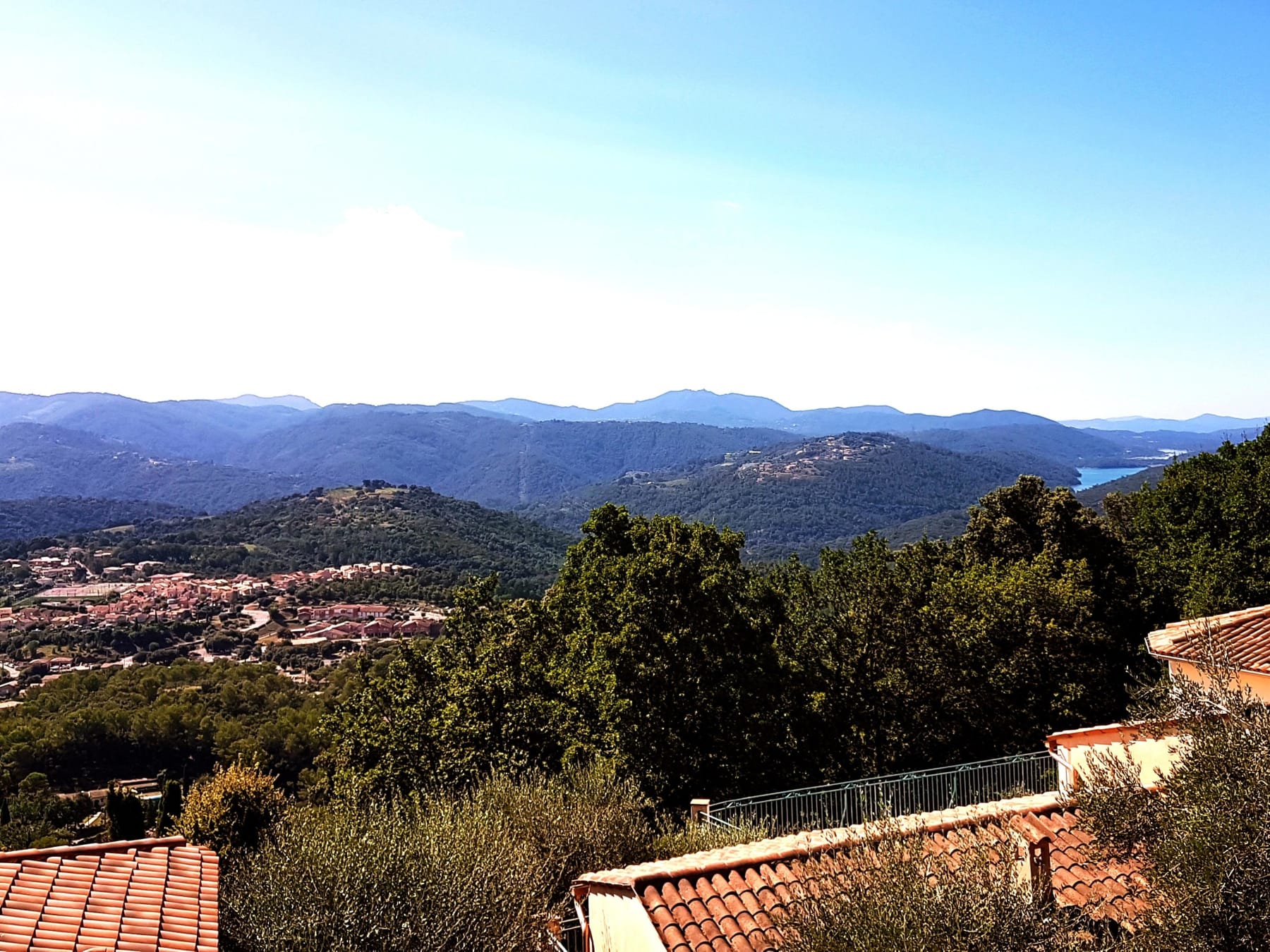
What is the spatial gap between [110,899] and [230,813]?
987cm

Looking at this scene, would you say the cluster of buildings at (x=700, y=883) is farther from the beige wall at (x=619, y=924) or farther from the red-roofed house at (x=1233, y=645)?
the red-roofed house at (x=1233, y=645)

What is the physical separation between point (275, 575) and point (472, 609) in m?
113

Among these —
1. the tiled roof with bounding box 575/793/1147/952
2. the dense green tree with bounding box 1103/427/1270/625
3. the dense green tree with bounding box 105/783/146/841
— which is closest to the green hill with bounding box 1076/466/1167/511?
the dense green tree with bounding box 1103/427/1270/625

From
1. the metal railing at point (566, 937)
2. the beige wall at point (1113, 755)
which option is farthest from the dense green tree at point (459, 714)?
the beige wall at point (1113, 755)

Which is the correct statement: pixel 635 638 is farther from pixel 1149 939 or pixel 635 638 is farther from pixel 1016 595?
pixel 1149 939

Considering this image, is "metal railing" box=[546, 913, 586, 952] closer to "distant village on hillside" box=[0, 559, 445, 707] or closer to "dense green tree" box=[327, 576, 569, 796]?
"dense green tree" box=[327, 576, 569, 796]

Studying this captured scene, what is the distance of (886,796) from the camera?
11266 millimetres

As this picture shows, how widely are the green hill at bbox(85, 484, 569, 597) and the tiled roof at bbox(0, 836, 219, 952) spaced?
3955 inches

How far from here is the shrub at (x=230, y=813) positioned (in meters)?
16.2

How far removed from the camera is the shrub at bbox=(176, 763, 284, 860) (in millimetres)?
16234

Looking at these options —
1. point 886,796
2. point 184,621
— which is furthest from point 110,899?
point 184,621

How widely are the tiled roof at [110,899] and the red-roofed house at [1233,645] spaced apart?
34.0ft

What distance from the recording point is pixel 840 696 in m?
18.9

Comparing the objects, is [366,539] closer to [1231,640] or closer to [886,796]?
[886,796]
